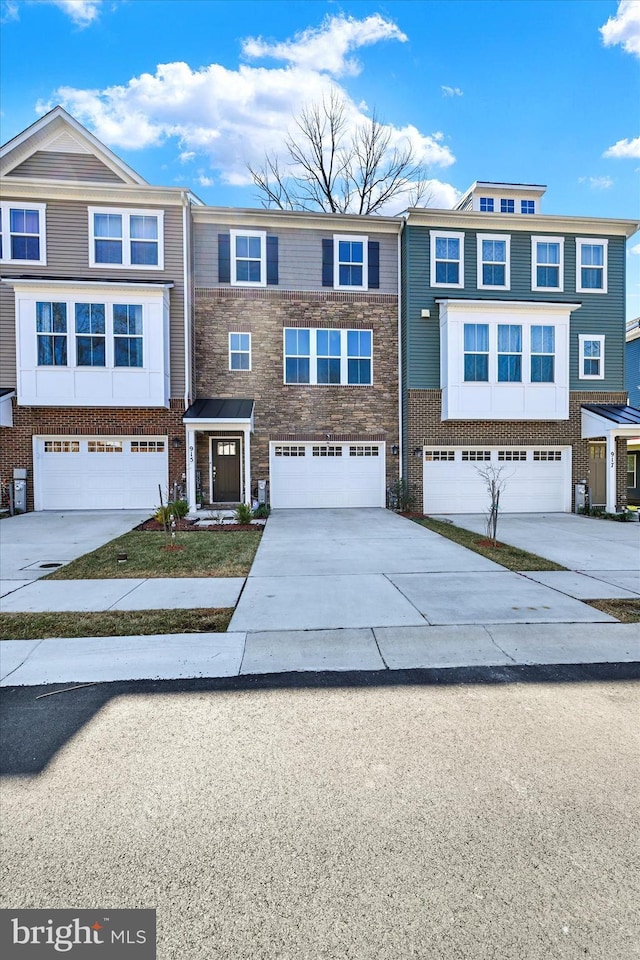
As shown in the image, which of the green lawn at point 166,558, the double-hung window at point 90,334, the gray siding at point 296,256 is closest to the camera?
the green lawn at point 166,558

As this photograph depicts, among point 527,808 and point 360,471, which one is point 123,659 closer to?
point 527,808

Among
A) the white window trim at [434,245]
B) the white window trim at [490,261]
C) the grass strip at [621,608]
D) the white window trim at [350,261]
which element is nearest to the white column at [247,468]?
the white window trim at [350,261]

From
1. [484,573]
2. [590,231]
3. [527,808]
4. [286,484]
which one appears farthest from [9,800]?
[590,231]

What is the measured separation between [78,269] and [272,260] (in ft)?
18.9

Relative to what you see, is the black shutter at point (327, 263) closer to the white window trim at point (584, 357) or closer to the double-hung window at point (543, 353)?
the double-hung window at point (543, 353)

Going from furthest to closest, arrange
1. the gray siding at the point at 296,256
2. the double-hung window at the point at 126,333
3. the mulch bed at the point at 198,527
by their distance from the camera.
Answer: the gray siding at the point at 296,256 < the double-hung window at the point at 126,333 < the mulch bed at the point at 198,527

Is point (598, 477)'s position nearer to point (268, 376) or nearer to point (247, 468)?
point (268, 376)

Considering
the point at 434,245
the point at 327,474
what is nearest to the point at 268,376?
the point at 327,474

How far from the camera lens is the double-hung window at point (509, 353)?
1405cm

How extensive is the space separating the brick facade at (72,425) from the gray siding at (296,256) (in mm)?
4537

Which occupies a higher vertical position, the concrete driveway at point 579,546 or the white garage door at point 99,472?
the white garage door at point 99,472

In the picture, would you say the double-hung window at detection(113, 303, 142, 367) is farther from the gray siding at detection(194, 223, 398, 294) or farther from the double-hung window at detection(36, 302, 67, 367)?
the gray siding at detection(194, 223, 398, 294)

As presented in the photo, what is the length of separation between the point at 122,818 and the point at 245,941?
889 millimetres

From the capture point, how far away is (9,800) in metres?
2.34
